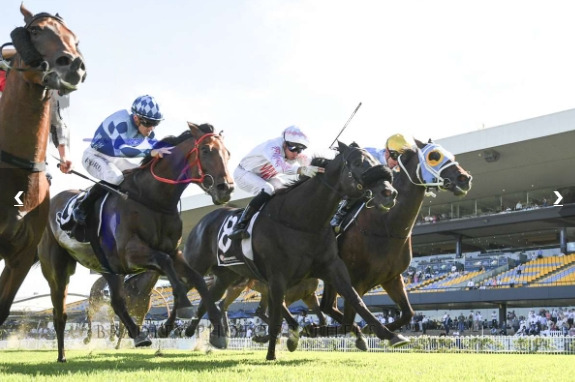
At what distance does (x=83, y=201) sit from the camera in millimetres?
7469

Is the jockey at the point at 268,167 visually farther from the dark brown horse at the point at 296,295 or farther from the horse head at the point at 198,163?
the dark brown horse at the point at 296,295

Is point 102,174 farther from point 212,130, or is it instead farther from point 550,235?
point 550,235

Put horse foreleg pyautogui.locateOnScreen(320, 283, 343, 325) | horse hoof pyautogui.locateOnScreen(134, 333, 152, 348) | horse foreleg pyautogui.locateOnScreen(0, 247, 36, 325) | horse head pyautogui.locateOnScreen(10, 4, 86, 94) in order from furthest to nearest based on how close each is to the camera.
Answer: horse foreleg pyautogui.locateOnScreen(320, 283, 343, 325)
horse hoof pyautogui.locateOnScreen(134, 333, 152, 348)
horse foreleg pyautogui.locateOnScreen(0, 247, 36, 325)
horse head pyautogui.locateOnScreen(10, 4, 86, 94)

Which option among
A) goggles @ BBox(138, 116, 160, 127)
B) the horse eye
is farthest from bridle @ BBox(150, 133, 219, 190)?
the horse eye

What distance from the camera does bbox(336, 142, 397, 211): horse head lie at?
6.83 m

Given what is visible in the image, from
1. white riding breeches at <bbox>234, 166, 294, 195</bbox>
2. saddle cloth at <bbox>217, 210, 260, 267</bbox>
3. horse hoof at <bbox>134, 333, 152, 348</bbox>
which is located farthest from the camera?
white riding breeches at <bbox>234, 166, 294, 195</bbox>

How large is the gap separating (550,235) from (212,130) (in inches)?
1096

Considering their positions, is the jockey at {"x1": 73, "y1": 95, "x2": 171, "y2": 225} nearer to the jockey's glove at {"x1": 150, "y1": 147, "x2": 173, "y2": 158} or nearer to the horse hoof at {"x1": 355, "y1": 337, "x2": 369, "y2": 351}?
the jockey's glove at {"x1": 150, "y1": 147, "x2": 173, "y2": 158}

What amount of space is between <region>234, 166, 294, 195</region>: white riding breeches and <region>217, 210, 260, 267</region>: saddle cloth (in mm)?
472

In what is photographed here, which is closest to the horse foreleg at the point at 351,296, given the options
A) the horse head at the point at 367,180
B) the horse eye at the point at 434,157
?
the horse head at the point at 367,180

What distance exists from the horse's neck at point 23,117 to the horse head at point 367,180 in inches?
124

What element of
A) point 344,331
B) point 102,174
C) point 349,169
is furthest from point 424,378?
point 102,174

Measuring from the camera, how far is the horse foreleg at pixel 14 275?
5039mm

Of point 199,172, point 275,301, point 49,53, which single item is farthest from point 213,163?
point 49,53
